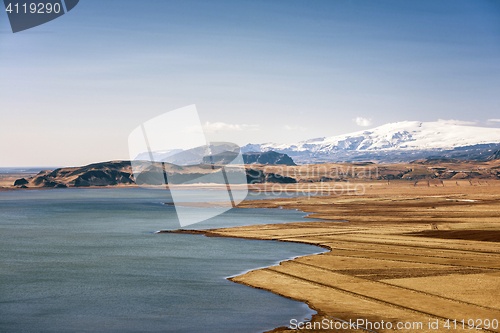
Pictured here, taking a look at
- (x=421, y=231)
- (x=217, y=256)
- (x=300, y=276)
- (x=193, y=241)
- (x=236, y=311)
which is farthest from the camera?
(x=421, y=231)

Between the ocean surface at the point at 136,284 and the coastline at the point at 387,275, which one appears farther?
the coastline at the point at 387,275

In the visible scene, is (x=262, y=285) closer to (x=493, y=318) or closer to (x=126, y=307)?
(x=126, y=307)

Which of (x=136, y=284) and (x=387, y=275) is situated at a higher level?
(x=136, y=284)

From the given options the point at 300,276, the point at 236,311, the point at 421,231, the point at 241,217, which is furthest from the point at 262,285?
the point at 241,217

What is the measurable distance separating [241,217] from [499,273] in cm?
6653

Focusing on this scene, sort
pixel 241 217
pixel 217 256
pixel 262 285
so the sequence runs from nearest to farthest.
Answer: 1. pixel 262 285
2. pixel 217 256
3. pixel 241 217

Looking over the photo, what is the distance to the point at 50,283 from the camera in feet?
118

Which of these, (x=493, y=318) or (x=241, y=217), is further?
(x=241, y=217)

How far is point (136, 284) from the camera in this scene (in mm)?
36031

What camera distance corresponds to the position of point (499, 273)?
36.0m

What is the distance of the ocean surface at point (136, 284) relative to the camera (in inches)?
1038

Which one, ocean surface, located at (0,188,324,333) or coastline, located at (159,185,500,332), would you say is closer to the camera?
ocean surface, located at (0,188,324,333)

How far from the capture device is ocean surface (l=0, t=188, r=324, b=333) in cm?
2638

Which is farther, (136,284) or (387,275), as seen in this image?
(387,275)
